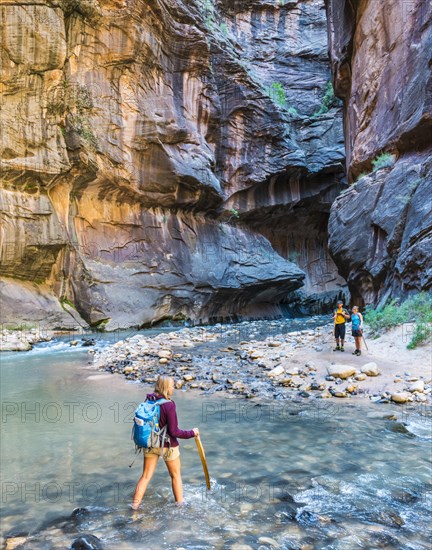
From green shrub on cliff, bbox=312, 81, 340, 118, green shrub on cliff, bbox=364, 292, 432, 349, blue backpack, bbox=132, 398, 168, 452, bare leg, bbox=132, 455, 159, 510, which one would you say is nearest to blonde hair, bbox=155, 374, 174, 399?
blue backpack, bbox=132, 398, 168, 452

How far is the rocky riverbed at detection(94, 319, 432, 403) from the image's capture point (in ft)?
25.0

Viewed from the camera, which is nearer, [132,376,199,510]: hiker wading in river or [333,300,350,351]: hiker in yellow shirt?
[132,376,199,510]: hiker wading in river

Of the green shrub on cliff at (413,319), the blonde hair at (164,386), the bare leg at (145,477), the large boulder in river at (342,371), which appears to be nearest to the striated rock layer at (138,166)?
the green shrub on cliff at (413,319)

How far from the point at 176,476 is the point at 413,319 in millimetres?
9114

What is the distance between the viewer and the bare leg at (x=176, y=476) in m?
3.65

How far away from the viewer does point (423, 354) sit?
8875 mm

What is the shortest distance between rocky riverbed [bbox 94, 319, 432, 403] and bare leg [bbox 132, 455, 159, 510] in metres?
4.19

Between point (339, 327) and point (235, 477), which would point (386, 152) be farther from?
point (235, 477)

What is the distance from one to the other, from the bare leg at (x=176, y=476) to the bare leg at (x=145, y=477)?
14cm

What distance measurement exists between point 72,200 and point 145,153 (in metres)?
5.36

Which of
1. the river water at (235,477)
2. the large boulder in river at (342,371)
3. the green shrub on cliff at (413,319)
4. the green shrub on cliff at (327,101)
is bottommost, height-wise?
the river water at (235,477)

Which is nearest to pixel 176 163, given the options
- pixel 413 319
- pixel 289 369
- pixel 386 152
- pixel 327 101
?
pixel 386 152

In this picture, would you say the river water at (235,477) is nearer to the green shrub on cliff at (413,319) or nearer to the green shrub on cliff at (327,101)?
the green shrub on cliff at (413,319)

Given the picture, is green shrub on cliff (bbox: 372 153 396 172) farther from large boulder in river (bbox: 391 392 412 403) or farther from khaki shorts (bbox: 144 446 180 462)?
khaki shorts (bbox: 144 446 180 462)
